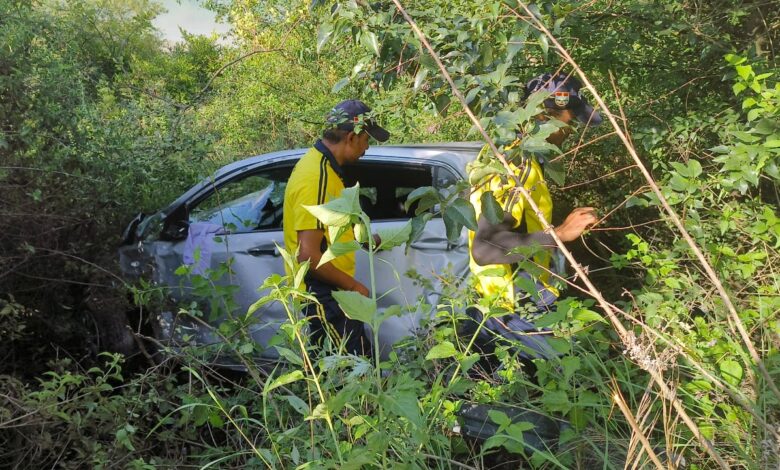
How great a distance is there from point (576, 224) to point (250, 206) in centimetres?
234

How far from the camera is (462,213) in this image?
1.99m

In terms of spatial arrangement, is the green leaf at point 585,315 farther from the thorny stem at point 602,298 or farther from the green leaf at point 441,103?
the green leaf at point 441,103

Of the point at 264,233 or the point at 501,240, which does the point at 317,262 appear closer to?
the point at 501,240

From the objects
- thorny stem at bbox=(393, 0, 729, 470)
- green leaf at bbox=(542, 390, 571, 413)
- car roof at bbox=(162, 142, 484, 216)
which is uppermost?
thorny stem at bbox=(393, 0, 729, 470)

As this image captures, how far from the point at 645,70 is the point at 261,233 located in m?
2.51

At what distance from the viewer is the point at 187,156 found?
4.27 meters

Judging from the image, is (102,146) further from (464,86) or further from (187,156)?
(464,86)

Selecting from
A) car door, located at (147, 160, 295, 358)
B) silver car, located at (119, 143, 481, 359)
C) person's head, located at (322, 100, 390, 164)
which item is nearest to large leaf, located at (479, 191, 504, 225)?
person's head, located at (322, 100, 390, 164)

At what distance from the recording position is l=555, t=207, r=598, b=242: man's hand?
2881 millimetres

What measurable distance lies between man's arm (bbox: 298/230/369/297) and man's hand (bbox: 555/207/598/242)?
1015mm

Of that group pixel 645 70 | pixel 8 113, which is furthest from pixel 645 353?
pixel 8 113

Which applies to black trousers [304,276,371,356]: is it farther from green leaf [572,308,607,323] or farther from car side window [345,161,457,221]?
green leaf [572,308,607,323]

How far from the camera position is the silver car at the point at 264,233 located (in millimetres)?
3838

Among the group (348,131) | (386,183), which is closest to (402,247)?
(386,183)
